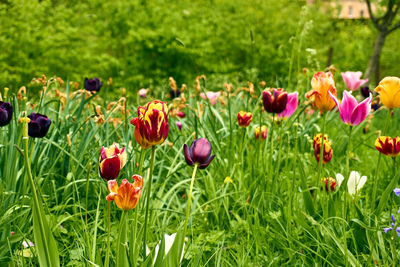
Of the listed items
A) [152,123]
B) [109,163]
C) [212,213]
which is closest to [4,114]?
[109,163]

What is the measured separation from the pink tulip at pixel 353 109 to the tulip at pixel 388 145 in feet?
0.55

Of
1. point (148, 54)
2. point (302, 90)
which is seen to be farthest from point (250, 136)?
point (148, 54)

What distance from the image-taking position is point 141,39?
8.05 m

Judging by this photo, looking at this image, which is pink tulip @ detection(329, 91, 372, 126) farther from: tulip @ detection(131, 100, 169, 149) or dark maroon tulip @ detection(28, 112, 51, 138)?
dark maroon tulip @ detection(28, 112, 51, 138)

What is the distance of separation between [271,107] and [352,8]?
60079 mm

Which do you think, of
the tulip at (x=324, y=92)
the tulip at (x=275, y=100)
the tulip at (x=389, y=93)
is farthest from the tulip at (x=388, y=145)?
the tulip at (x=275, y=100)

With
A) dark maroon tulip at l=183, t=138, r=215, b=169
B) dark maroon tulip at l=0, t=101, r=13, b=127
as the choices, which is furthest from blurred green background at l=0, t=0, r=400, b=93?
dark maroon tulip at l=183, t=138, r=215, b=169

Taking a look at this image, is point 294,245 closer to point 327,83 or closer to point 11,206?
point 327,83

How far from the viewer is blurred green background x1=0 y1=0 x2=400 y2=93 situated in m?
7.78

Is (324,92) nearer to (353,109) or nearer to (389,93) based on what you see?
(353,109)

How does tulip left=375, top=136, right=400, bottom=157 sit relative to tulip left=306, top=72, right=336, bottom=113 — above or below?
below

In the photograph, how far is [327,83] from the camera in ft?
5.75

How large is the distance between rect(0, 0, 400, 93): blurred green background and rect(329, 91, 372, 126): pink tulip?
4.91 m

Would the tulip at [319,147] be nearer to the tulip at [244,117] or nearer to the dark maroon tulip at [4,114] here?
the tulip at [244,117]
